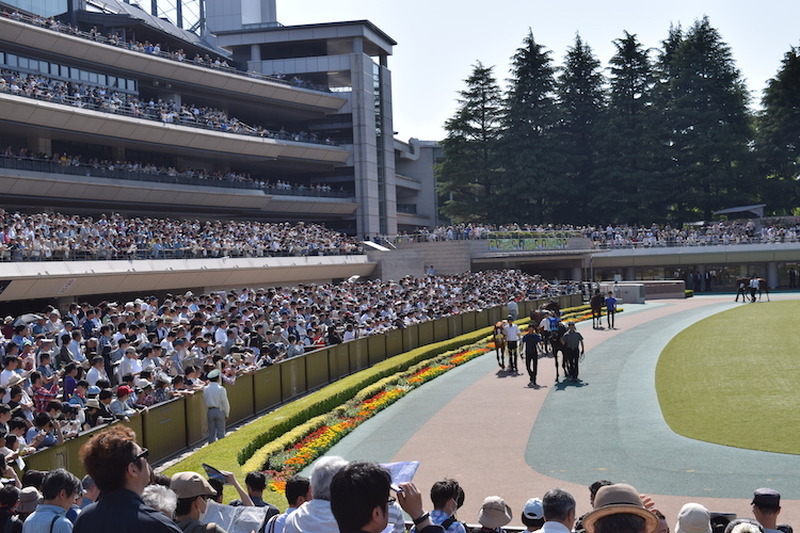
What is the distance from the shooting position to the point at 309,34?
64.1 m

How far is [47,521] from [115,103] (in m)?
42.1

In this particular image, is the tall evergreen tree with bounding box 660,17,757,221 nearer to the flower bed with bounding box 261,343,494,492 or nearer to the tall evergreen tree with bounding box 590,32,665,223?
the tall evergreen tree with bounding box 590,32,665,223

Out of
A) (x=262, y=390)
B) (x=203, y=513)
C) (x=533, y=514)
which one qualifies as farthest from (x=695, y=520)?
(x=262, y=390)

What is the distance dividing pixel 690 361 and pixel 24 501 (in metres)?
22.5

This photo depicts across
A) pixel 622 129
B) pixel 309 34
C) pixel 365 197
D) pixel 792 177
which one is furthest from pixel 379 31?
pixel 792 177

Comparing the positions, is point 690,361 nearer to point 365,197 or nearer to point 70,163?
point 70,163

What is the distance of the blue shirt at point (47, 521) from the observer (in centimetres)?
602

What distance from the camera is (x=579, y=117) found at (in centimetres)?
8338

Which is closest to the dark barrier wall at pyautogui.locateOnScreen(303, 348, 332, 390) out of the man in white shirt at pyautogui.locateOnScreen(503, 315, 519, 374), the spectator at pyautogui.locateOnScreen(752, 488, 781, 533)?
the man in white shirt at pyautogui.locateOnScreen(503, 315, 519, 374)

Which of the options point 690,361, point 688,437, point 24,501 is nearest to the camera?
point 24,501

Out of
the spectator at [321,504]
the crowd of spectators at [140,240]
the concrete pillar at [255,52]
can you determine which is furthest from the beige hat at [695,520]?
the concrete pillar at [255,52]

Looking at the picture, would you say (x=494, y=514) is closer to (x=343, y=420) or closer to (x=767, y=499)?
(x=767, y=499)

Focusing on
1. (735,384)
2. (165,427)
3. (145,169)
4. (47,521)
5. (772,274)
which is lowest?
(735,384)

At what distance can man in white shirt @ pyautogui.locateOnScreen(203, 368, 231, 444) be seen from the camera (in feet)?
53.9
